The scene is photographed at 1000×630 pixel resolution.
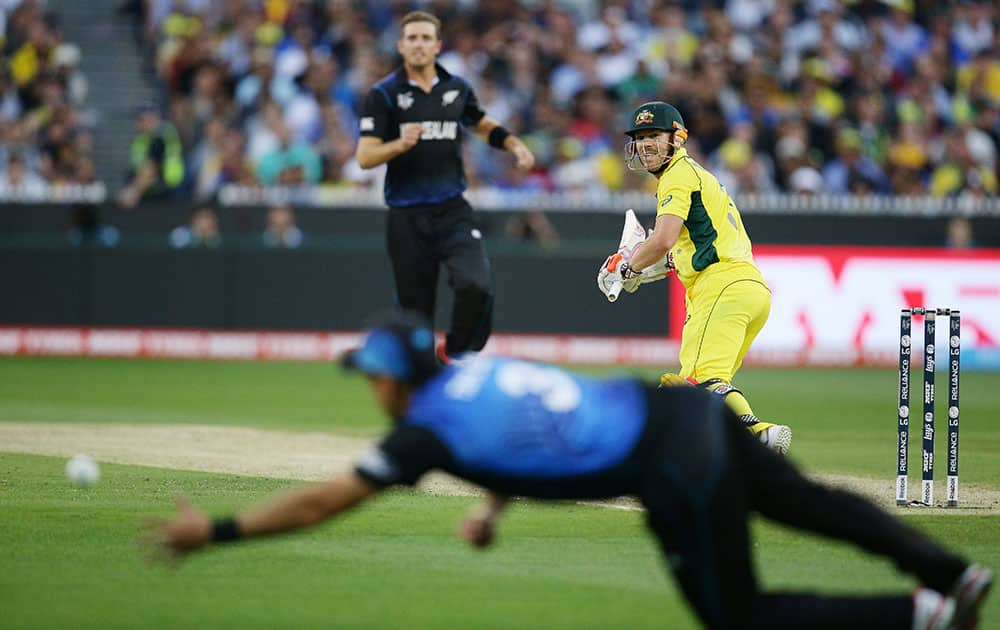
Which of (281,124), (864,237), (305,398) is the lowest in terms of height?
(305,398)

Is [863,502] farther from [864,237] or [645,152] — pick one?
[864,237]

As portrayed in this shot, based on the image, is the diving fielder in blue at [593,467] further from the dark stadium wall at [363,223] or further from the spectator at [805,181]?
the spectator at [805,181]

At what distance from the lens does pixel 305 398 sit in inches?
623

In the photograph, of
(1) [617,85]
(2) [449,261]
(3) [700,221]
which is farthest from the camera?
(1) [617,85]

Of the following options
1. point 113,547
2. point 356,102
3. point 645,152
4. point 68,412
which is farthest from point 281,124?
point 113,547

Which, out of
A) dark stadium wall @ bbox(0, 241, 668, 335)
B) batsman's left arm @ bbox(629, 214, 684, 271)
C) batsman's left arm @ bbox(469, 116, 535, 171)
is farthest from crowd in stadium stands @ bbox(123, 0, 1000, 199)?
batsman's left arm @ bbox(629, 214, 684, 271)

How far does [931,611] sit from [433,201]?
6.14 meters

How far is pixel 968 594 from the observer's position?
207 inches

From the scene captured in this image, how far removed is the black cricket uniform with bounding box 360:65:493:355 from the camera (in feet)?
35.0

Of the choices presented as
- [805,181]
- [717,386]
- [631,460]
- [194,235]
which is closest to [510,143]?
[717,386]

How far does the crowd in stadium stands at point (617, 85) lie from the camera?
20.7m

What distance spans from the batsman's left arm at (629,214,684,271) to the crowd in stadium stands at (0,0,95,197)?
41.4 ft

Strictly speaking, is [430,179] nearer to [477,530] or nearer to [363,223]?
[477,530]

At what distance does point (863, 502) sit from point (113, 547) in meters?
3.70
